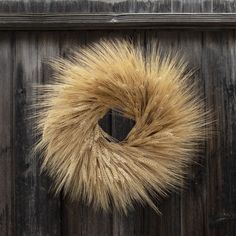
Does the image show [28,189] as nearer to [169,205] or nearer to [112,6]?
[169,205]

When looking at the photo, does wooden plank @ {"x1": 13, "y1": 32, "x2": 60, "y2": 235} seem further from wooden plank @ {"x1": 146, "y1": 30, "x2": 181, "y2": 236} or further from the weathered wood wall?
wooden plank @ {"x1": 146, "y1": 30, "x2": 181, "y2": 236}

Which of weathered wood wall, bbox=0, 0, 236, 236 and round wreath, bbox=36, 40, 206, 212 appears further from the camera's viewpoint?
weathered wood wall, bbox=0, 0, 236, 236

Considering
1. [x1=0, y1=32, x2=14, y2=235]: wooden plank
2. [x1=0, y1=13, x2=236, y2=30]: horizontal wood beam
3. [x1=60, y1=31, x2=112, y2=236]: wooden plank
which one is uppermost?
[x1=0, y1=13, x2=236, y2=30]: horizontal wood beam

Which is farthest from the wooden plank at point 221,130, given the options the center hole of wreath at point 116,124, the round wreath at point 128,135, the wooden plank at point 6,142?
the wooden plank at point 6,142

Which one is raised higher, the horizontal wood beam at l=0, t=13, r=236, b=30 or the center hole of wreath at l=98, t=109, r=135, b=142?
the horizontal wood beam at l=0, t=13, r=236, b=30

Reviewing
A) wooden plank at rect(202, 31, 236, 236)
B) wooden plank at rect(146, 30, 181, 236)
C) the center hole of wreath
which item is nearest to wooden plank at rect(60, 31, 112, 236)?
the center hole of wreath

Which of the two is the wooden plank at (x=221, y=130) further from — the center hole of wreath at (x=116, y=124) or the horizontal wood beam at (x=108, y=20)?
the center hole of wreath at (x=116, y=124)
